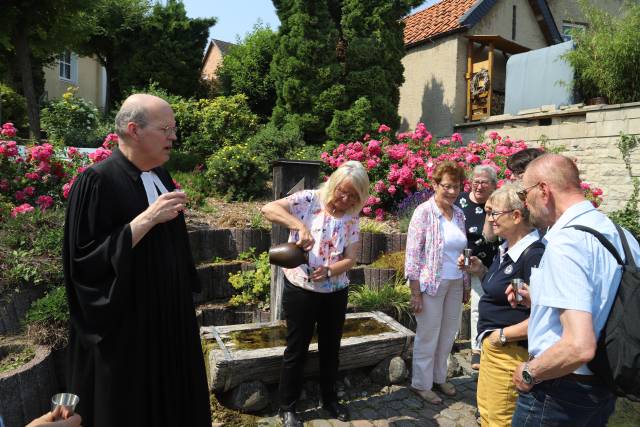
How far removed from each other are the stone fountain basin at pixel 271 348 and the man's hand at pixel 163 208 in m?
1.72

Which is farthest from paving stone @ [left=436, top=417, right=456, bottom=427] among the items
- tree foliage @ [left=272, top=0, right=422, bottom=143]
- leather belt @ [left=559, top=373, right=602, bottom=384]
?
tree foliage @ [left=272, top=0, right=422, bottom=143]

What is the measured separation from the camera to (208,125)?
32.2ft

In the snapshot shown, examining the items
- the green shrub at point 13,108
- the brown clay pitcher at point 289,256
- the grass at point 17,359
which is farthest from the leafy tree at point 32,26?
the brown clay pitcher at point 289,256

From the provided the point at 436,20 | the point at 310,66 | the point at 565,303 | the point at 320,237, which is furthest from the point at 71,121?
the point at 565,303

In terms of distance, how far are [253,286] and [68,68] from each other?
63.7 ft

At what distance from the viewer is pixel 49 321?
139 inches

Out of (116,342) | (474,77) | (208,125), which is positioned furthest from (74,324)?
(474,77)

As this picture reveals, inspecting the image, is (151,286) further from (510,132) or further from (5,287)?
(510,132)

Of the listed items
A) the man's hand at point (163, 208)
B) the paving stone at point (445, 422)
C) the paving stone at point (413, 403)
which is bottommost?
the paving stone at point (445, 422)

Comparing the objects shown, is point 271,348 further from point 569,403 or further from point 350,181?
point 569,403

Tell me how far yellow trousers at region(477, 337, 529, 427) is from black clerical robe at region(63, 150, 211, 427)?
5.31 ft

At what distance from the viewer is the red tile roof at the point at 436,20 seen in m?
12.9

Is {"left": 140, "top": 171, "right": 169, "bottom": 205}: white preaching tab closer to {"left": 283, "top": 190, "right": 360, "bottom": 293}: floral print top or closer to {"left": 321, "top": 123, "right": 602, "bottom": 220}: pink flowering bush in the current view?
{"left": 283, "top": 190, "right": 360, "bottom": 293}: floral print top

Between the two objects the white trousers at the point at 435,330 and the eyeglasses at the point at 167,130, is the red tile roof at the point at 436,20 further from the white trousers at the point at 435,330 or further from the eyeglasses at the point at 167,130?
the eyeglasses at the point at 167,130
